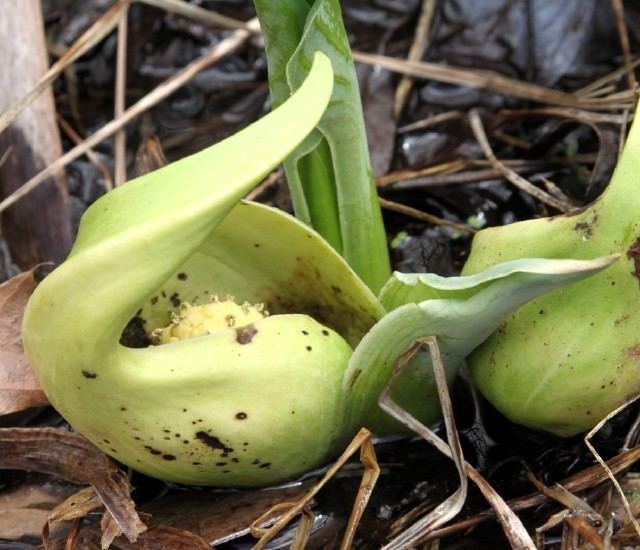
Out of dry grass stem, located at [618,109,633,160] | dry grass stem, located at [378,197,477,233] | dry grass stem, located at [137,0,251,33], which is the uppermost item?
dry grass stem, located at [137,0,251,33]

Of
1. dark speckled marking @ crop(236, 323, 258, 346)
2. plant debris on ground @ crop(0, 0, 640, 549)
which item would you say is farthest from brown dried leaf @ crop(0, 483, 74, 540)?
dark speckled marking @ crop(236, 323, 258, 346)

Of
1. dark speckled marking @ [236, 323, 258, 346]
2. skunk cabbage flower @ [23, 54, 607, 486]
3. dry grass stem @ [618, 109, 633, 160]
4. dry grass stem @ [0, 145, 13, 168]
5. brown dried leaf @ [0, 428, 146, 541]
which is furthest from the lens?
dry grass stem @ [0, 145, 13, 168]

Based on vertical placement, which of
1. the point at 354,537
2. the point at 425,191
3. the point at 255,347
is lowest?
the point at 354,537

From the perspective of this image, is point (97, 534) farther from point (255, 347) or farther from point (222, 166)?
point (222, 166)

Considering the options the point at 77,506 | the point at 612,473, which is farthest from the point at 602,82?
the point at 77,506

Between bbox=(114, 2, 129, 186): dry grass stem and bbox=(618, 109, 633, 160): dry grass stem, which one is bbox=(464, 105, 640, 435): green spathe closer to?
bbox=(618, 109, 633, 160): dry grass stem

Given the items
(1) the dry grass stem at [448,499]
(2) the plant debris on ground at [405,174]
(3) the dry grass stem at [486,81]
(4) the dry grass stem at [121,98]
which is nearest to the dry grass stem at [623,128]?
(2) the plant debris on ground at [405,174]

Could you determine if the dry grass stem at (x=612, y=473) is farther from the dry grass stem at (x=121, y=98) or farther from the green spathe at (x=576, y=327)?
the dry grass stem at (x=121, y=98)

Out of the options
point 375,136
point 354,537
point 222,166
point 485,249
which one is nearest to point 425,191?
point 375,136

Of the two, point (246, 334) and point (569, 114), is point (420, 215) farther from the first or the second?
point (246, 334)
